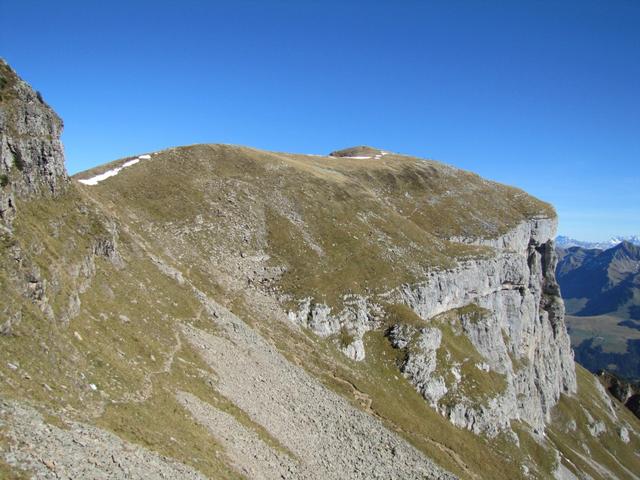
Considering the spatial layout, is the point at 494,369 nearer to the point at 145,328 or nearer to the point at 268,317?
the point at 268,317

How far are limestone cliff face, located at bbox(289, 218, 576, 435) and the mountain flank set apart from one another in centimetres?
52

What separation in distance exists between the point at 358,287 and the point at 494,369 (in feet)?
128

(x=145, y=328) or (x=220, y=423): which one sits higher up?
(x=145, y=328)

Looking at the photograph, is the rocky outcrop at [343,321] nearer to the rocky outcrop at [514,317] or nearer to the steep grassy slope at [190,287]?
the steep grassy slope at [190,287]

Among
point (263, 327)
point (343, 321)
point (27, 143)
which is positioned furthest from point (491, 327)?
point (27, 143)

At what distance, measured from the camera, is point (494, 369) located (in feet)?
304

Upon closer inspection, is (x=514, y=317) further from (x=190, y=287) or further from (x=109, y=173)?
(x=109, y=173)

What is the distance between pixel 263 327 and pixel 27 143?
1358 inches

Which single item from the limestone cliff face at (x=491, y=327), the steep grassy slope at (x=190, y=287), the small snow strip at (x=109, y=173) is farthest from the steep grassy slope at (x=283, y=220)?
the limestone cliff face at (x=491, y=327)

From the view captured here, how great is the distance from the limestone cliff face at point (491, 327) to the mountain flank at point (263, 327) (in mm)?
522

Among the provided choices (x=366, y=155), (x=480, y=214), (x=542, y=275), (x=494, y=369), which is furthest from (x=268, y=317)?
(x=542, y=275)

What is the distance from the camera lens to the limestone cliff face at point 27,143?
35.9 metres

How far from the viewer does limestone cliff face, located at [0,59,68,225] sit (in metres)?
35.9

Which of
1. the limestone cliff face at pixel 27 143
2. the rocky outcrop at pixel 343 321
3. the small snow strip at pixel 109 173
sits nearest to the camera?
the limestone cliff face at pixel 27 143
